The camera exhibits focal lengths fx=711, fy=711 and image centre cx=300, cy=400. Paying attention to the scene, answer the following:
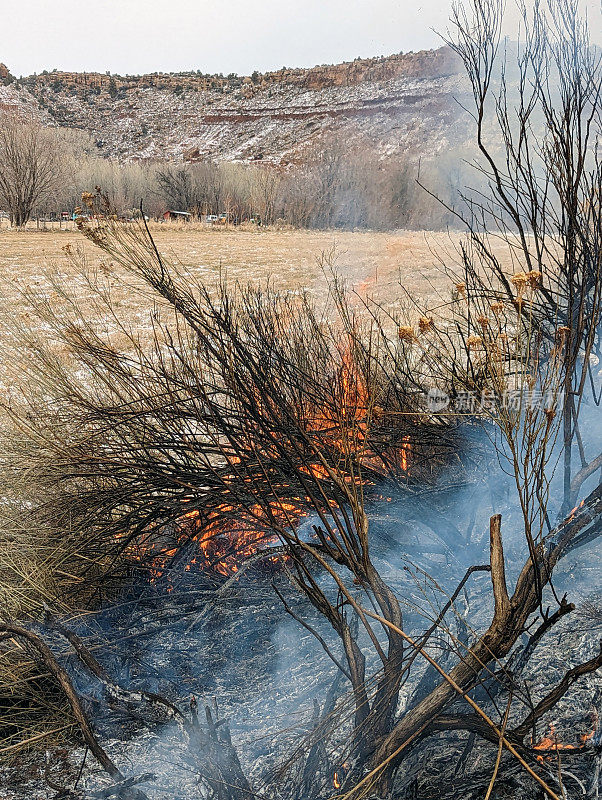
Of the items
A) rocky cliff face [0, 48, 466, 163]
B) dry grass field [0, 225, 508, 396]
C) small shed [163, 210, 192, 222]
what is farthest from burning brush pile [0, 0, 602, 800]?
rocky cliff face [0, 48, 466, 163]

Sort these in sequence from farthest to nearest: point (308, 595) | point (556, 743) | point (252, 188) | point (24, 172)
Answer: point (24, 172) → point (252, 188) → point (556, 743) → point (308, 595)

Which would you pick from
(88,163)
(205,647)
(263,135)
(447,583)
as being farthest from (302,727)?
(263,135)

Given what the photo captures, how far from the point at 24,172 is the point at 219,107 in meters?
43.7

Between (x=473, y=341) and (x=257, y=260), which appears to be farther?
(x=257, y=260)

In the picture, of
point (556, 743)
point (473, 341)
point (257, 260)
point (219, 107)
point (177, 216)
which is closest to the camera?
point (556, 743)

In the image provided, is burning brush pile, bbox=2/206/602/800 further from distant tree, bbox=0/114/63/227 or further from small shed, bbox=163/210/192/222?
distant tree, bbox=0/114/63/227

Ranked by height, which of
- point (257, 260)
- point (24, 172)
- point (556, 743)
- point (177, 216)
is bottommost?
point (556, 743)

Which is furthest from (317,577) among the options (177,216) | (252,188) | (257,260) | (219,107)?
(219,107)

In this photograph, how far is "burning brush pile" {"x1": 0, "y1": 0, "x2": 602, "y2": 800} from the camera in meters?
2.35

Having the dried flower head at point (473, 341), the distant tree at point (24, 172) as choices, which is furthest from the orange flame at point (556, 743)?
the distant tree at point (24, 172)

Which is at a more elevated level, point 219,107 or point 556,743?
point 219,107

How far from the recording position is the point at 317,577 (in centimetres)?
354

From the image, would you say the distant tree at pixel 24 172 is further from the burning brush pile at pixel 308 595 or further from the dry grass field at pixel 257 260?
the burning brush pile at pixel 308 595

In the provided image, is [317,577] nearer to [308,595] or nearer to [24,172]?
[308,595]
